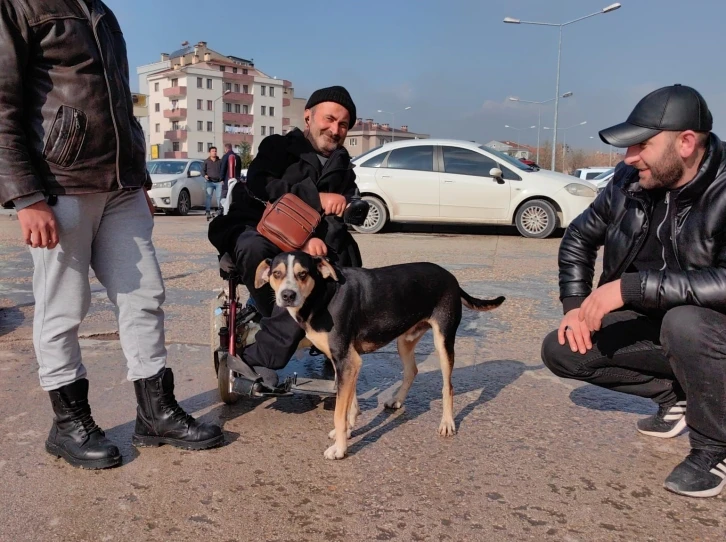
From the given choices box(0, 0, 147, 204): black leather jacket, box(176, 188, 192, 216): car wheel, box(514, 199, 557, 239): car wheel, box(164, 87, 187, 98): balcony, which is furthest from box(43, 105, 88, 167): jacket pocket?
box(164, 87, 187, 98): balcony

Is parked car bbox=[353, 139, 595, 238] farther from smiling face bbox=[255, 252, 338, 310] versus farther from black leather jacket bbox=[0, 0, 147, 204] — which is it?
black leather jacket bbox=[0, 0, 147, 204]

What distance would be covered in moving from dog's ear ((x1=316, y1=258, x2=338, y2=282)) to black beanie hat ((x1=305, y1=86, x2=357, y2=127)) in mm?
1220

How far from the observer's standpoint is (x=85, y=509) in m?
2.60

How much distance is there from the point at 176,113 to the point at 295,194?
9064cm

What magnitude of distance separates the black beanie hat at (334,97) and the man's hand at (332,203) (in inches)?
22.6

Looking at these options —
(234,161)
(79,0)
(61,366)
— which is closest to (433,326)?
(61,366)

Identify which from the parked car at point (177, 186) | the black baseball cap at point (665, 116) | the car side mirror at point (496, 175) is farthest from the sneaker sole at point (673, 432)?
the parked car at point (177, 186)

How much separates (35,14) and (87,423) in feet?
5.92

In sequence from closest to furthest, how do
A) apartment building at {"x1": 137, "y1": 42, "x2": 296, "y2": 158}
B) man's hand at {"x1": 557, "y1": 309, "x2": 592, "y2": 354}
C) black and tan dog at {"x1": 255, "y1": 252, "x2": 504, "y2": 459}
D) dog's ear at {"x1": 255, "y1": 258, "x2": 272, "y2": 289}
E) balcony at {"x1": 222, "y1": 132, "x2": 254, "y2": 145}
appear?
1. man's hand at {"x1": 557, "y1": 309, "x2": 592, "y2": 354}
2. black and tan dog at {"x1": 255, "y1": 252, "x2": 504, "y2": 459}
3. dog's ear at {"x1": 255, "y1": 258, "x2": 272, "y2": 289}
4. apartment building at {"x1": 137, "y1": 42, "x2": 296, "y2": 158}
5. balcony at {"x1": 222, "y1": 132, "x2": 254, "y2": 145}

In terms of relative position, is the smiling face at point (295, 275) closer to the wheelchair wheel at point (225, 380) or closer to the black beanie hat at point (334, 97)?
the wheelchair wheel at point (225, 380)

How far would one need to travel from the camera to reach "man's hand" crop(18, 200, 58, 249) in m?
2.67

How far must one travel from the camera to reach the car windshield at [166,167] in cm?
2002

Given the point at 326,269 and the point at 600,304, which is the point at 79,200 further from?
the point at 600,304

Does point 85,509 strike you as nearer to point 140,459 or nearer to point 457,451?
point 140,459
